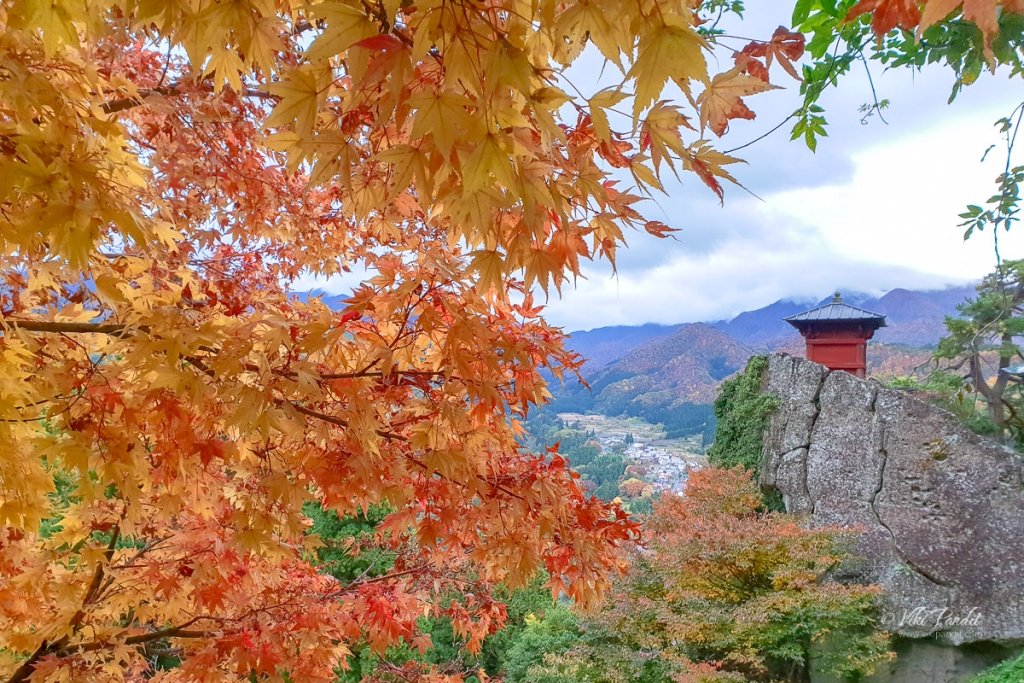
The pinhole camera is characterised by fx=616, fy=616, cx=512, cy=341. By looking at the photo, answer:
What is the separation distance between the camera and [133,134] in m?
2.54

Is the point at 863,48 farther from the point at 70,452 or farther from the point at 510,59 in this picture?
the point at 70,452

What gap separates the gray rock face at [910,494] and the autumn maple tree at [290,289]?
602cm

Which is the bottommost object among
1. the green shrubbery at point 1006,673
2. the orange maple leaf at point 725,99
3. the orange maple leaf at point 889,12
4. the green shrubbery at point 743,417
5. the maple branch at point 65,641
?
the green shrubbery at point 1006,673

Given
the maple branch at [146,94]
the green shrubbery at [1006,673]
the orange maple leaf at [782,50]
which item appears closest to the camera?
the orange maple leaf at [782,50]

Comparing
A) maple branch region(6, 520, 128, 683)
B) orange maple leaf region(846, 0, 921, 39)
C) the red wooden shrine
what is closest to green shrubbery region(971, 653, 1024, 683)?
the red wooden shrine

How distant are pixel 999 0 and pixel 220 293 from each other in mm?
2341

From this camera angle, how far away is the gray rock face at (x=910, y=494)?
657 cm

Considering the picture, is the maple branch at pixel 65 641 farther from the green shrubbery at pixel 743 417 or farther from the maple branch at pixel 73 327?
the green shrubbery at pixel 743 417

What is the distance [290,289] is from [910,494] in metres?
7.50

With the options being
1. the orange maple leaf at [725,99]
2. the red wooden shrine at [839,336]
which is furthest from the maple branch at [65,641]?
the red wooden shrine at [839,336]

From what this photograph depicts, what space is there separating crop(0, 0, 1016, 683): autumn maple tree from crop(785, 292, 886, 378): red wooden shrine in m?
8.27

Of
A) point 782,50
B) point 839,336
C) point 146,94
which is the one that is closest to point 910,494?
point 839,336

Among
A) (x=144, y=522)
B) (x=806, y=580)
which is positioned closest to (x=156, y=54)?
(x=144, y=522)

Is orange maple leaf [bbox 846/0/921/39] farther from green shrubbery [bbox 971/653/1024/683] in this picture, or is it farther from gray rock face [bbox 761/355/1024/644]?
gray rock face [bbox 761/355/1024/644]
